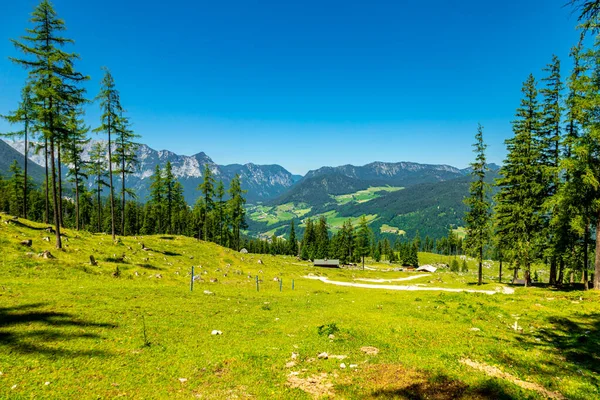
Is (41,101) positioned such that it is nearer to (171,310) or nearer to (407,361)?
(171,310)

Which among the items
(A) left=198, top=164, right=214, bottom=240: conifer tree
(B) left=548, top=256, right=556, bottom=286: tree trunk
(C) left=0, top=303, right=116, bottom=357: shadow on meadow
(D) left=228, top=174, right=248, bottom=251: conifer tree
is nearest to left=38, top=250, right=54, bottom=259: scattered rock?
(C) left=0, top=303, right=116, bottom=357: shadow on meadow

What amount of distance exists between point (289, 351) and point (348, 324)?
5.25m

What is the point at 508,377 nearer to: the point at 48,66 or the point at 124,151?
the point at 48,66

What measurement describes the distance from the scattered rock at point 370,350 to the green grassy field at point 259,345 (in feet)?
0.81

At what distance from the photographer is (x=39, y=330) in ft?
35.4

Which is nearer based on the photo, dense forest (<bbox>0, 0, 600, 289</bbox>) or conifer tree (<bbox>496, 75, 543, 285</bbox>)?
dense forest (<bbox>0, 0, 600, 289</bbox>)

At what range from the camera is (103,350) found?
10180mm

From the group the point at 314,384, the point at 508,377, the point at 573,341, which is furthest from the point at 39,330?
the point at 573,341

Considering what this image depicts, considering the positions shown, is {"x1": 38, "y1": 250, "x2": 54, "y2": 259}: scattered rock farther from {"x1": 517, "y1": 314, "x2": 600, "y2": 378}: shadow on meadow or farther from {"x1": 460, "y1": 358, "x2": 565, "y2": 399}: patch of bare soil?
{"x1": 517, "y1": 314, "x2": 600, "y2": 378}: shadow on meadow

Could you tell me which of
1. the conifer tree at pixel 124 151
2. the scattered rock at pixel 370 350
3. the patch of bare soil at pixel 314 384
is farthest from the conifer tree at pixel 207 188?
the patch of bare soil at pixel 314 384

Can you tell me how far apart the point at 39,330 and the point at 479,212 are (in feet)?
147

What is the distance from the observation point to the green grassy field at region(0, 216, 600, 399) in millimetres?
8578

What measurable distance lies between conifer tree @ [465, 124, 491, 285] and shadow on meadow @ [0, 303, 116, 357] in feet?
136

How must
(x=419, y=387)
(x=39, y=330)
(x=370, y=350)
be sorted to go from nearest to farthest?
(x=419, y=387)
(x=39, y=330)
(x=370, y=350)
